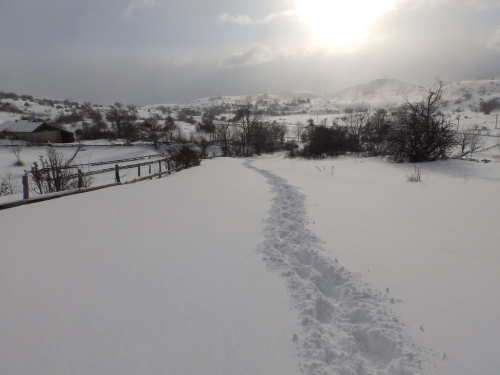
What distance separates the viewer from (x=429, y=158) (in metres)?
17.4

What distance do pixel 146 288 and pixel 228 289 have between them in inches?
40.8

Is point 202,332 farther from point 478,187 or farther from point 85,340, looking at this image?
point 478,187

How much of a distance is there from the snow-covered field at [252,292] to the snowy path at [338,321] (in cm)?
1

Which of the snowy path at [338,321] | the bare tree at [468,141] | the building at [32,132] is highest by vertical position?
the building at [32,132]

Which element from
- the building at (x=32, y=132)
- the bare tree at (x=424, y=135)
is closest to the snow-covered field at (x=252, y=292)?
the bare tree at (x=424, y=135)

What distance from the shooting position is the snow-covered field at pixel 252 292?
2.11 m

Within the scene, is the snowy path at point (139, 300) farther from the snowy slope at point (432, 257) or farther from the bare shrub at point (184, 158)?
the bare shrub at point (184, 158)

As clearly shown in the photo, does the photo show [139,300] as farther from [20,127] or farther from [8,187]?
[20,127]

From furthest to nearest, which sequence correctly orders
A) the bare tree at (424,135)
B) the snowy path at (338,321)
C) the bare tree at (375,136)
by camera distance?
the bare tree at (375,136), the bare tree at (424,135), the snowy path at (338,321)

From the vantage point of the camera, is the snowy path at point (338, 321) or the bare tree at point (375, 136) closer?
the snowy path at point (338, 321)

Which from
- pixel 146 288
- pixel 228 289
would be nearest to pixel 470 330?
pixel 228 289

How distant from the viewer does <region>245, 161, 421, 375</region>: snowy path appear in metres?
2.06

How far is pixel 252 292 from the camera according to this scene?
304cm

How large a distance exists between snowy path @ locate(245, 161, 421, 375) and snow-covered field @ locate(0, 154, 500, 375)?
1 centimetres
